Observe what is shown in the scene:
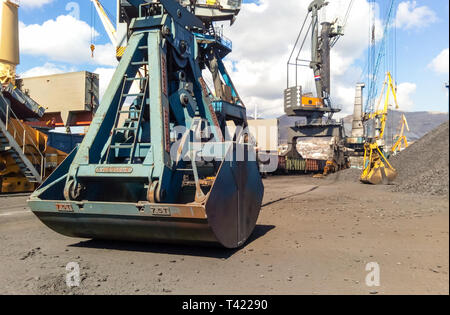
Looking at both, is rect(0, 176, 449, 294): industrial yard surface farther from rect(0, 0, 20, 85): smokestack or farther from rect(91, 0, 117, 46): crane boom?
rect(91, 0, 117, 46): crane boom

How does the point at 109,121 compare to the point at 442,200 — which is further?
the point at 109,121

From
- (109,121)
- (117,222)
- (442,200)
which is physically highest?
(109,121)

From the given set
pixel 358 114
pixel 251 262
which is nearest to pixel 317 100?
pixel 358 114

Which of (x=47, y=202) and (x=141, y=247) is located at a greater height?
(x=47, y=202)

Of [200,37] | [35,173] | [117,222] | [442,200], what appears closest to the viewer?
[442,200]

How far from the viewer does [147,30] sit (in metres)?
6.29

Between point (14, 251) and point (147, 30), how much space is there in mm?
4601

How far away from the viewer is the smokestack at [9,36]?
2428 centimetres

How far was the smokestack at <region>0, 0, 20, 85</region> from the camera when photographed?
79.7 ft

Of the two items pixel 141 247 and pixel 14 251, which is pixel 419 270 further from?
pixel 14 251

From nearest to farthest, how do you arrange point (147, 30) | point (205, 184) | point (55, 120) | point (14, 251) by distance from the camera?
point (14, 251) → point (147, 30) → point (205, 184) → point (55, 120)

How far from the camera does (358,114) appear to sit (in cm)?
5216

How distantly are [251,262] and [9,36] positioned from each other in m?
27.7

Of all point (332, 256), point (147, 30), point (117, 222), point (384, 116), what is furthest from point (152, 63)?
point (384, 116)
